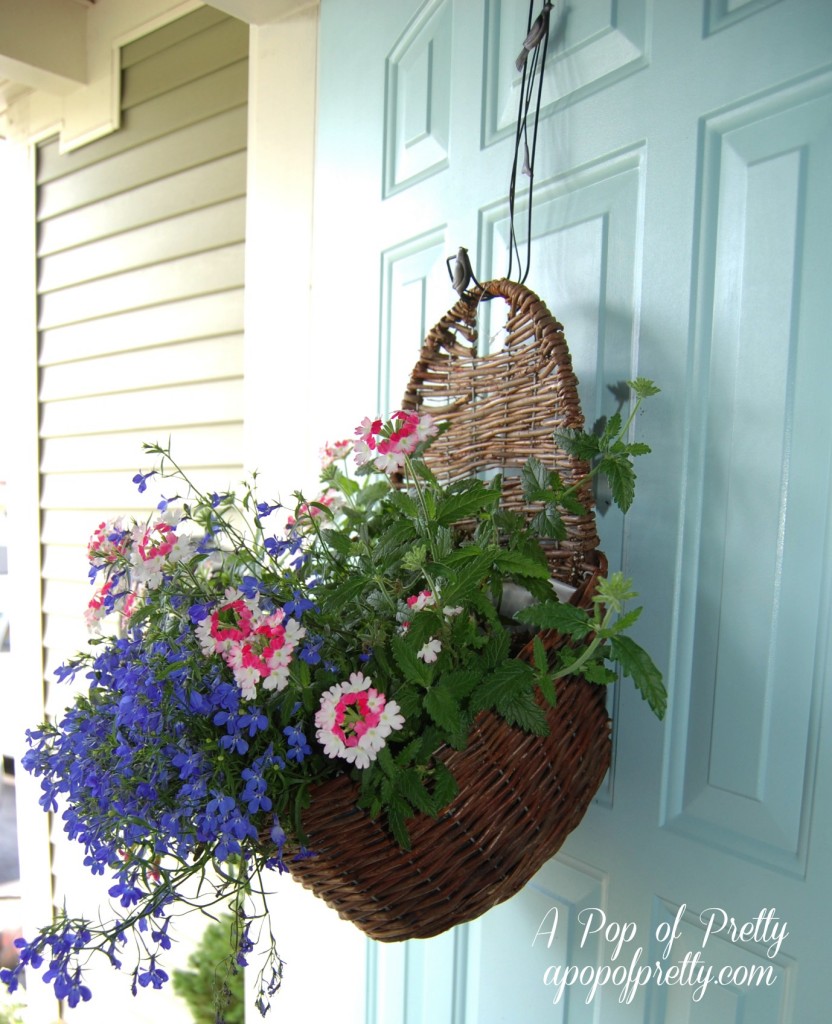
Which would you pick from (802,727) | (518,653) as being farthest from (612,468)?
(802,727)

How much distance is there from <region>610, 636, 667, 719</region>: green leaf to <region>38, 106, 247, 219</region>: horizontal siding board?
4.75 ft

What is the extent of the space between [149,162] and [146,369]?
0.51 meters

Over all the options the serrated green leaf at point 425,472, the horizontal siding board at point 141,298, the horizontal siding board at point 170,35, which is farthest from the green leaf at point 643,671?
the horizontal siding board at point 170,35

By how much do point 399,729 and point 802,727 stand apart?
419 millimetres

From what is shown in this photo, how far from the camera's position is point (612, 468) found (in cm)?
78

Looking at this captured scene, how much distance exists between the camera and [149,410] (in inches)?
76.1

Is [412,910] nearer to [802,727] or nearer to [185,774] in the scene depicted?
[185,774]

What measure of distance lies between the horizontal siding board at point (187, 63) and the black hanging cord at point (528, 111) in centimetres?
90

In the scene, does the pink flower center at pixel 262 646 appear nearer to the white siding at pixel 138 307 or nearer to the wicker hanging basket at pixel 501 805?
the wicker hanging basket at pixel 501 805

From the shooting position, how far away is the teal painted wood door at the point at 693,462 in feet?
2.51

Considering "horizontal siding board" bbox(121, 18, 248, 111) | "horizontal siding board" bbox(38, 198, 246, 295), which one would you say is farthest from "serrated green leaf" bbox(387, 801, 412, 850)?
"horizontal siding board" bbox(121, 18, 248, 111)

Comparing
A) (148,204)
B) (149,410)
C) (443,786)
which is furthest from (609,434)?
(148,204)

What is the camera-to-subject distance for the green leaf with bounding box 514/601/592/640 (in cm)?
71

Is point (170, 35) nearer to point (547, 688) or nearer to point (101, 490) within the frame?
point (101, 490)
